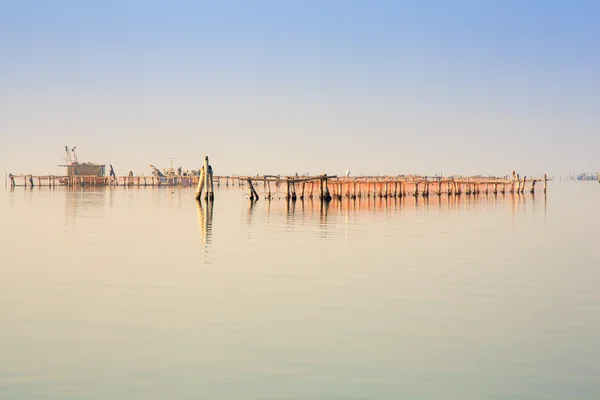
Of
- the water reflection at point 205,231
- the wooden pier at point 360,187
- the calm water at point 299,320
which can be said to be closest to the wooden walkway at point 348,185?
the wooden pier at point 360,187

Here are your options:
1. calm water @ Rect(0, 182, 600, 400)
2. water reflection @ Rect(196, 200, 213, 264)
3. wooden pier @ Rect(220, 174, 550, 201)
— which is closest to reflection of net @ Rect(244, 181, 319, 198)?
wooden pier @ Rect(220, 174, 550, 201)

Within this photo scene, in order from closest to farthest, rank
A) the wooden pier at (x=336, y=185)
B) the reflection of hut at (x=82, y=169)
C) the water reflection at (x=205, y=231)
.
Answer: the water reflection at (x=205, y=231)
the wooden pier at (x=336, y=185)
the reflection of hut at (x=82, y=169)

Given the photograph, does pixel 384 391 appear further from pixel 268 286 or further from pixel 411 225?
Result: pixel 411 225

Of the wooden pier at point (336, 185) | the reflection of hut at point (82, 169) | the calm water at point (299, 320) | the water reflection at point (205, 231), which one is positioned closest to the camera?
the calm water at point (299, 320)

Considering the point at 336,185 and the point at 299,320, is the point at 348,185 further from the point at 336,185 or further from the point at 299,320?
the point at 299,320

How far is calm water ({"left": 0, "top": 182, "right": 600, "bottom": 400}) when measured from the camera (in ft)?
38.3

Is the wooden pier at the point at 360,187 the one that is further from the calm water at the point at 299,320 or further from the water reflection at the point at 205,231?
the calm water at the point at 299,320

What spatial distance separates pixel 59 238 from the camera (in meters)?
34.9

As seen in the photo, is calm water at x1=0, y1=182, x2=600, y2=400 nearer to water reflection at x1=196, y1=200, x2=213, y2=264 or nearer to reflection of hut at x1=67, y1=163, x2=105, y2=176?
water reflection at x1=196, y1=200, x2=213, y2=264

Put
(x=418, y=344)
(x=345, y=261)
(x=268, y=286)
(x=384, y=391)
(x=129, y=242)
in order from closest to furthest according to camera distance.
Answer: (x=384, y=391) → (x=418, y=344) → (x=268, y=286) → (x=345, y=261) → (x=129, y=242)

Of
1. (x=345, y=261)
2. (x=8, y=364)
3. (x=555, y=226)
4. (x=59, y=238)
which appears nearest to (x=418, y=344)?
(x=8, y=364)

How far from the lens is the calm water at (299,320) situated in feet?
38.3

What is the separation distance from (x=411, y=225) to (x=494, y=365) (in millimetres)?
30874

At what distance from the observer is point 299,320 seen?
52.8 feet
